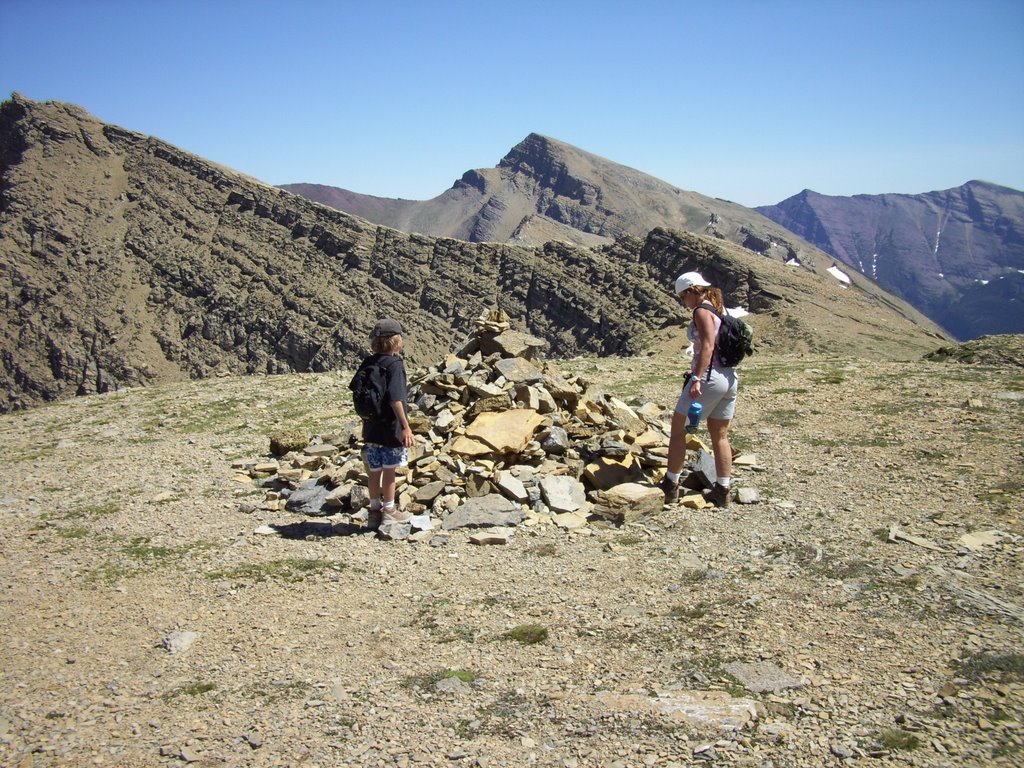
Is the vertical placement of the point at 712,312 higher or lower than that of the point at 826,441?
higher

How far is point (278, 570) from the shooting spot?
704 centimetres

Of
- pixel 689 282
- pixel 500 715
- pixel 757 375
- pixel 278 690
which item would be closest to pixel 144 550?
pixel 278 690

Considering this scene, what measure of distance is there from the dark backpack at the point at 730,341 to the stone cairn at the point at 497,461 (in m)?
1.77

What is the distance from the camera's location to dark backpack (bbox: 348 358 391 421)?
7.58m

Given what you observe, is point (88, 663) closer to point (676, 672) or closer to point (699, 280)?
point (676, 672)

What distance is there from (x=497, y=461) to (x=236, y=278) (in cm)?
9017

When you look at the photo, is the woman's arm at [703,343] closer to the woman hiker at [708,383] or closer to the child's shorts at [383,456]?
the woman hiker at [708,383]

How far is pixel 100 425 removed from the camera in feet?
45.6

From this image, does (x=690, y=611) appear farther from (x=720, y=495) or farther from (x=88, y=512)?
(x=88, y=512)

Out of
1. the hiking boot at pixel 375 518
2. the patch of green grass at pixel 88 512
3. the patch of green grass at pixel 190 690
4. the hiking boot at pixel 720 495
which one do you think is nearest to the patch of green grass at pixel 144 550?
the patch of green grass at pixel 88 512

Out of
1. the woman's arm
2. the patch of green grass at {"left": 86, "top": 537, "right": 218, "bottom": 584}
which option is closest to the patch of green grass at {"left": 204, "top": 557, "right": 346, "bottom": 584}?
the patch of green grass at {"left": 86, "top": 537, "right": 218, "bottom": 584}

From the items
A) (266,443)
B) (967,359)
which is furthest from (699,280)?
(967,359)

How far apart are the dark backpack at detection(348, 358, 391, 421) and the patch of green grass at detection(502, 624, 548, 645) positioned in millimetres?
3066

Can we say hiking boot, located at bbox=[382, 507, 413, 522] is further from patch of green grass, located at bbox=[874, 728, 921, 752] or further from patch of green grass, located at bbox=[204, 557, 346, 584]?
patch of green grass, located at bbox=[874, 728, 921, 752]
